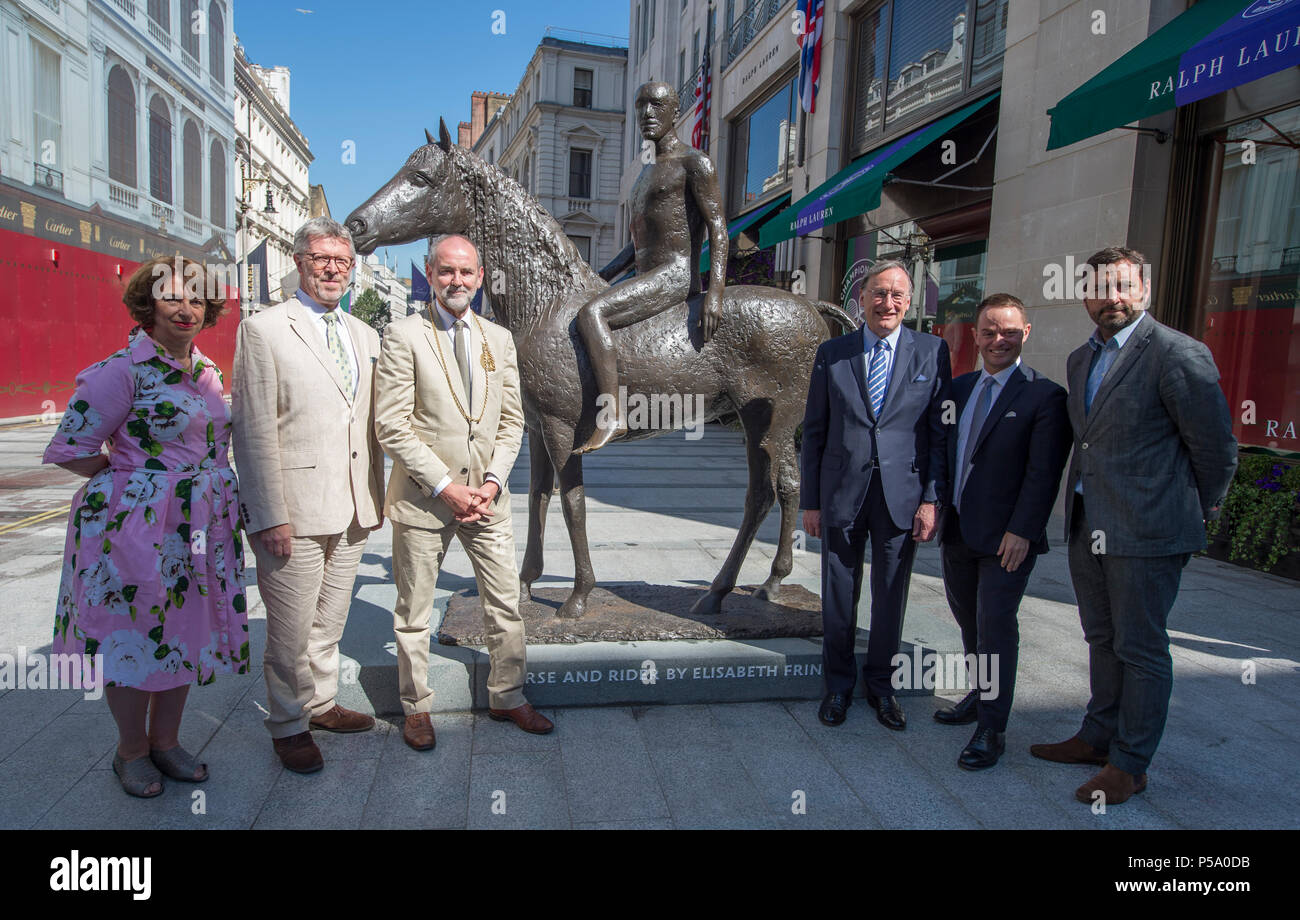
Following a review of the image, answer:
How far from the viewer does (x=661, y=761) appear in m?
2.99

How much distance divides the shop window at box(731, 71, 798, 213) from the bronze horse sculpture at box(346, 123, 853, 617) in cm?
1138

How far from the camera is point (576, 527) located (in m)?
3.84

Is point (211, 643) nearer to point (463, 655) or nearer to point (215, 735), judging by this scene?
point (215, 735)

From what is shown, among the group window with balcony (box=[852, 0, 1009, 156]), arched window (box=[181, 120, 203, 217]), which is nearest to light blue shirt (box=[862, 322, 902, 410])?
window with balcony (box=[852, 0, 1009, 156])

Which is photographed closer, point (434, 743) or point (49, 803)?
point (49, 803)

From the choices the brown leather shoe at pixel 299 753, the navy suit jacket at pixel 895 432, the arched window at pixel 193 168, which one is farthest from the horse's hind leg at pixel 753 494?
the arched window at pixel 193 168

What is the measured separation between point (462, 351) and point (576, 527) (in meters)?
1.20

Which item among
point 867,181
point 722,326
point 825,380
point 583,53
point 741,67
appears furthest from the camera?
point 583,53

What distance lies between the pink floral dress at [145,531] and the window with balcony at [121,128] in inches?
774

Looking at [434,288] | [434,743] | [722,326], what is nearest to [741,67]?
[722,326]

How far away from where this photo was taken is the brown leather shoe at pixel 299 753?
280 centimetres

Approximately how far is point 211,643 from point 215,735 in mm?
706

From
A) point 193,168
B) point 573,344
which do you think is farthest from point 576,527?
point 193,168

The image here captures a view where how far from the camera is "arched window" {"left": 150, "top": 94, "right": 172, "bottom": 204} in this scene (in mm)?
20047
